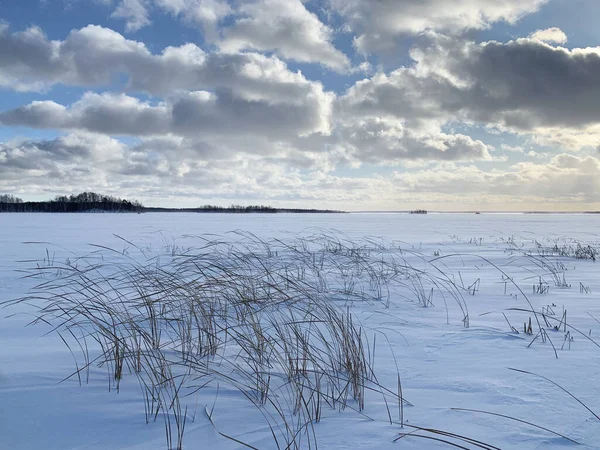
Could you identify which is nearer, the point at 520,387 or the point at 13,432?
the point at 13,432

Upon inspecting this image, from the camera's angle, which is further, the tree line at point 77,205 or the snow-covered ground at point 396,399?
the tree line at point 77,205

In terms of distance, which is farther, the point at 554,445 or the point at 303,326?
the point at 303,326

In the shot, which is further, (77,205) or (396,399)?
(77,205)

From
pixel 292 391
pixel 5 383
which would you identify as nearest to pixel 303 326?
pixel 292 391

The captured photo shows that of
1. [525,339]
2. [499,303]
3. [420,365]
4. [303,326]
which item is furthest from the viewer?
[499,303]

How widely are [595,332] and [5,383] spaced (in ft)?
16.0

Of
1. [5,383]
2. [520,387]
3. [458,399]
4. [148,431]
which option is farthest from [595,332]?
[5,383]

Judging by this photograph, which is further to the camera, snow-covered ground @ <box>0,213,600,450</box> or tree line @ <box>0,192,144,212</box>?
tree line @ <box>0,192,144,212</box>

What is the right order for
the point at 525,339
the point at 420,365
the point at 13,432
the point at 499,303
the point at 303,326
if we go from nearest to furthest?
the point at 13,432 < the point at 420,365 < the point at 525,339 < the point at 303,326 < the point at 499,303

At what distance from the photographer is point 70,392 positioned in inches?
96.6

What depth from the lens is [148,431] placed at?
2018 mm

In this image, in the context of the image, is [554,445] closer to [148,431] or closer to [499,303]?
[148,431]

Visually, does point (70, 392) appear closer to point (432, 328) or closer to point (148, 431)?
point (148, 431)

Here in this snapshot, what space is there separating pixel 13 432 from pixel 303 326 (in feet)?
8.35
